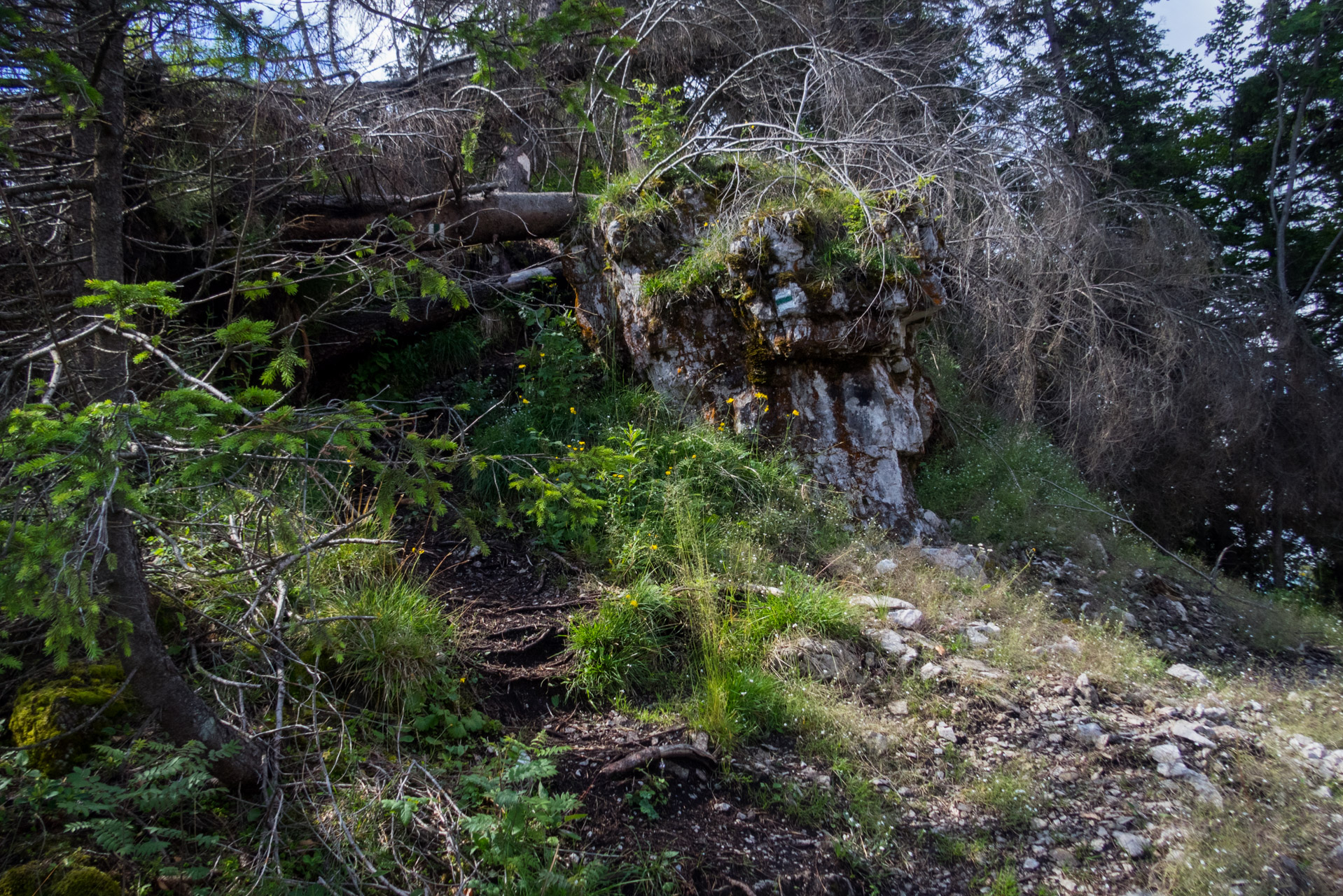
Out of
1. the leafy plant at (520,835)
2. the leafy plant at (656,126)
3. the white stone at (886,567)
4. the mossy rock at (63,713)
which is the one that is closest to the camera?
the leafy plant at (520,835)

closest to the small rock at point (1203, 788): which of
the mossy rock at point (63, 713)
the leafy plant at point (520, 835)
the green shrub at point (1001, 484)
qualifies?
the leafy plant at point (520, 835)

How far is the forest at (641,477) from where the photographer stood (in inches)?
88.7

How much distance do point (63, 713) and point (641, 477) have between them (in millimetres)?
3348

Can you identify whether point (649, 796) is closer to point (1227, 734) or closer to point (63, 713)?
point (63, 713)

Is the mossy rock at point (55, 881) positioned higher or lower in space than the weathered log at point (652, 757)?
higher

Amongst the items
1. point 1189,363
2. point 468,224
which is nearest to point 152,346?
point 468,224

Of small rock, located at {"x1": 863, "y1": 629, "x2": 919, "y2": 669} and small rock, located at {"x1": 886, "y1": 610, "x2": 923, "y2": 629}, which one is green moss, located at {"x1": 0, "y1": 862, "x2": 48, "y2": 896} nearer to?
small rock, located at {"x1": 863, "y1": 629, "x2": 919, "y2": 669}

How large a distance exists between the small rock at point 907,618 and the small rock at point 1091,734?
1.03 m

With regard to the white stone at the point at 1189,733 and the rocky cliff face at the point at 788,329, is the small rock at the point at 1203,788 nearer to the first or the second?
the white stone at the point at 1189,733

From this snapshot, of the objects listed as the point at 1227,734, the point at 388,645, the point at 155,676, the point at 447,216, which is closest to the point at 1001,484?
the point at 1227,734

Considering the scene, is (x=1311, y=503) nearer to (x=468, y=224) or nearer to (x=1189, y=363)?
(x=1189, y=363)

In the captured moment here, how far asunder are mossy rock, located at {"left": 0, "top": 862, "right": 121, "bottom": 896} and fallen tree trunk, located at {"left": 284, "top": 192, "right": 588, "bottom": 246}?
3918mm

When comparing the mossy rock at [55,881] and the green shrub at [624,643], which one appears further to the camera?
the green shrub at [624,643]

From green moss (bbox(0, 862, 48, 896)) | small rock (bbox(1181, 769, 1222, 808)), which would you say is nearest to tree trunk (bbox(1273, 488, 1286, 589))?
small rock (bbox(1181, 769, 1222, 808))
